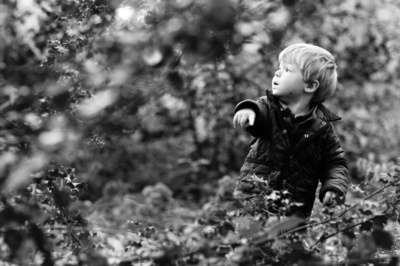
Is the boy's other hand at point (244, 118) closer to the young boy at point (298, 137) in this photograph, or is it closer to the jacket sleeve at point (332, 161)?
the young boy at point (298, 137)

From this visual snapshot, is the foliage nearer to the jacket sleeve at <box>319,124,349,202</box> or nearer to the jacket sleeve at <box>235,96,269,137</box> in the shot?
the jacket sleeve at <box>319,124,349,202</box>

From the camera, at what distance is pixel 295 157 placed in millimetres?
3041

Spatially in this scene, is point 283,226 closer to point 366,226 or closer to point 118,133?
point 366,226

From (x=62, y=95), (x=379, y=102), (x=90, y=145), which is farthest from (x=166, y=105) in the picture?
(x=62, y=95)

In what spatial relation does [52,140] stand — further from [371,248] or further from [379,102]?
[379,102]

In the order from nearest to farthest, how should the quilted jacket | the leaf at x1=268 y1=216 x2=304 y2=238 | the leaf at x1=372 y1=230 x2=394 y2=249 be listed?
the leaf at x1=268 y1=216 x2=304 y2=238 < the leaf at x1=372 y1=230 x2=394 y2=249 < the quilted jacket

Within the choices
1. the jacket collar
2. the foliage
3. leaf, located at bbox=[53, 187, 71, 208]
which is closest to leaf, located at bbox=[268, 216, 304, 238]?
the foliage

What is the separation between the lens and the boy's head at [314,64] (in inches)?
123

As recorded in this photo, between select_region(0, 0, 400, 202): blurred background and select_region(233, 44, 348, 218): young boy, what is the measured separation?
207mm

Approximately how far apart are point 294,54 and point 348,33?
5.20 metres

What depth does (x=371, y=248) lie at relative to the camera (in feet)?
6.01

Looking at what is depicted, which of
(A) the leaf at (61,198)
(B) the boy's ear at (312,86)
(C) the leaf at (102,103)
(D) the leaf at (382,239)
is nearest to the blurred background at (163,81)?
(C) the leaf at (102,103)

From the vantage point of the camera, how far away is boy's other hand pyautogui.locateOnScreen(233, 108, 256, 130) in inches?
113

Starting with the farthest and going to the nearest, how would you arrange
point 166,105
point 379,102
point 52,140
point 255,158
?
point 379,102, point 166,105, point 255,158, point 52,140
